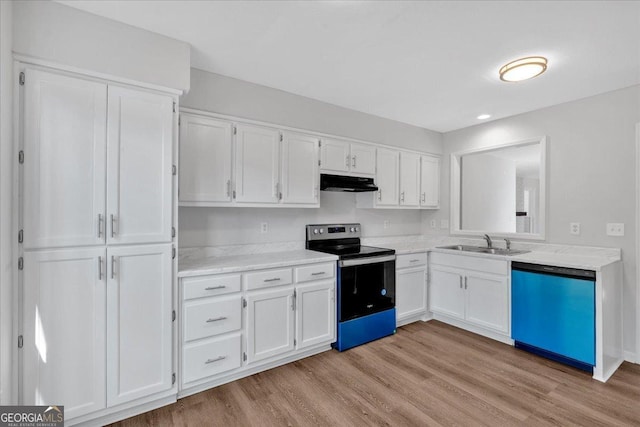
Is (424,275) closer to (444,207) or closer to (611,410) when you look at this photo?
(444,207)

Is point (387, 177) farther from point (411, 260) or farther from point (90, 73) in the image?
point (90, 73)

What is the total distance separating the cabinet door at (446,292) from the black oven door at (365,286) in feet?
2.40

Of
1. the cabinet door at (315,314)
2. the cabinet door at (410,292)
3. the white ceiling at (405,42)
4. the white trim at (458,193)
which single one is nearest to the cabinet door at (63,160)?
the white ceiling at (405,42)

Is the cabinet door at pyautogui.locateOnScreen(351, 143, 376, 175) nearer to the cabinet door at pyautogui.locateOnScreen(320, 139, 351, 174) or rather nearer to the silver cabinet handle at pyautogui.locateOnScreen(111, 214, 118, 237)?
the cabinet door at pyautogui.locateOnScreen(320, 139, 351, 174)

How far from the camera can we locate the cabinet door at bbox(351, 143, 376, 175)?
346 centimetres

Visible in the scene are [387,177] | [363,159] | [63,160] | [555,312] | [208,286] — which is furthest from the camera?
[387,177]

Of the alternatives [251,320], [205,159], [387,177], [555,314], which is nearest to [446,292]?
[555,314]

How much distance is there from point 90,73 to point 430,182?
12.7 ft

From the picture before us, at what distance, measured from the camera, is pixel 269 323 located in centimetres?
252

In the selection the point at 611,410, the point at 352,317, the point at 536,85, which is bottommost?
the point at 611,410

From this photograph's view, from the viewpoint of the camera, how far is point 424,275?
374 centimetres

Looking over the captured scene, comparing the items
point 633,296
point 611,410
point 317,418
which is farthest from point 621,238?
point 317,418

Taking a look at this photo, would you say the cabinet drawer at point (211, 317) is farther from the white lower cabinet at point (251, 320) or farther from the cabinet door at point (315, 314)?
the cabinet door at point (315, 314)

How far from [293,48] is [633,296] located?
12.1 feet
